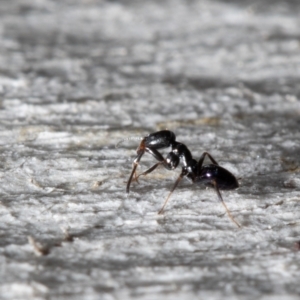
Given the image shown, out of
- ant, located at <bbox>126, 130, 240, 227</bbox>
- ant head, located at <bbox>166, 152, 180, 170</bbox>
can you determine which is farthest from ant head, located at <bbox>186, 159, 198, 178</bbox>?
ant head, located at <bbox>166, 152, 180, 170</bbox>

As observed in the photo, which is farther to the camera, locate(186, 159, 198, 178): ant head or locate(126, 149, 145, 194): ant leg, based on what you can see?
locate(186, 159, 198, 178): ant head

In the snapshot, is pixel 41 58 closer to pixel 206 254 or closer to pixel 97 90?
pixel 97 90

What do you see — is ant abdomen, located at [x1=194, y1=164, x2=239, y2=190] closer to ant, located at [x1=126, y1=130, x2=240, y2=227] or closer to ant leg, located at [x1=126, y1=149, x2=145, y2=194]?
ant, located at [x1=126, y1=130, x2=240, y2=227]

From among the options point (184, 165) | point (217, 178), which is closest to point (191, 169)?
point (184, 165)

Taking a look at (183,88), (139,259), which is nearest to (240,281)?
(139,259)

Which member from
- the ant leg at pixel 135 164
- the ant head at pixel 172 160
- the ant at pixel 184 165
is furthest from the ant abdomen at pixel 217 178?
the ant leg at pixel 135 164

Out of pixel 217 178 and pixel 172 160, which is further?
pixel 172 160

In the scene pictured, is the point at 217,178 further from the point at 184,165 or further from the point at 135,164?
the point at 135,164

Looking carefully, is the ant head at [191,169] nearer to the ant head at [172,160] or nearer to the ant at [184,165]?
the ant at [184,165]
